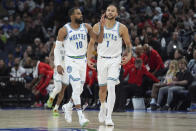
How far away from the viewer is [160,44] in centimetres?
1658

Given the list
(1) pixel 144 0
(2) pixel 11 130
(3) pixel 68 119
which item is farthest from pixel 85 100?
(2) pixel 11 130

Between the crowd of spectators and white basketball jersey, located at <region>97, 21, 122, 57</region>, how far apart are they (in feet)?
9.99

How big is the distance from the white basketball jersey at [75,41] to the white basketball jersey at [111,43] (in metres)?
0.35

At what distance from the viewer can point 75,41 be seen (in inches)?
372

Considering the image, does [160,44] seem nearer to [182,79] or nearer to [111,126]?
[182,79]

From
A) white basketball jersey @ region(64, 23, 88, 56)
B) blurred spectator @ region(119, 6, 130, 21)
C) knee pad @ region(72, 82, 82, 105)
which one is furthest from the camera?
blurred spectator @ region(119, 6, 130, 21)

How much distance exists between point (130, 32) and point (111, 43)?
28.5 ft

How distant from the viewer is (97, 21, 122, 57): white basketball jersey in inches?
368

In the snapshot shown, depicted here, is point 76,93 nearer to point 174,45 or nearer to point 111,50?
point 111,50

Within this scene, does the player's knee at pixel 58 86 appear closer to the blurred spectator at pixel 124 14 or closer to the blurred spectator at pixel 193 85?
the blurred spectator at pixel 193 85

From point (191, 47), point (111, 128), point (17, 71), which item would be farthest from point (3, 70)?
point (111, 128)

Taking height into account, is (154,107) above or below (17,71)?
below

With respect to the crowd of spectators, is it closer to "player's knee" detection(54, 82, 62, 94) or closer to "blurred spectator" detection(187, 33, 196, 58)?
"blurred spectator" detection(187, 33, 196, 58)

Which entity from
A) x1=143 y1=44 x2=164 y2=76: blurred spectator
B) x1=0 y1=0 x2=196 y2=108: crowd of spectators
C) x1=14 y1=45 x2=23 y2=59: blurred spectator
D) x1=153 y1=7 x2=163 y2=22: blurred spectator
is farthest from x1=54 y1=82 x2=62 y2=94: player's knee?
x1=14 y1=45 x2=23 y2=59: blurred spectator
